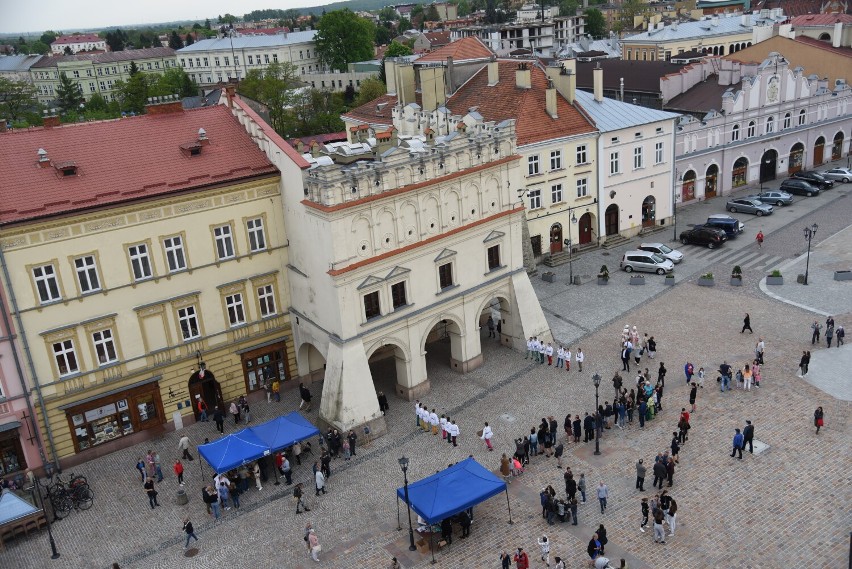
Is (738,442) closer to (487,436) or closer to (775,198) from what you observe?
(487,436)

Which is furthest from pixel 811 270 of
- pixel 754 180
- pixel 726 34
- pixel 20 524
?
pixel 726 34

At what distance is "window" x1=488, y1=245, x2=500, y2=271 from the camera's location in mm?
39406

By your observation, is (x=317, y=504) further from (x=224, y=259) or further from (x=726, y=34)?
(x=726, y=34)

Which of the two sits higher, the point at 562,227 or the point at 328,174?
the point at 328,174

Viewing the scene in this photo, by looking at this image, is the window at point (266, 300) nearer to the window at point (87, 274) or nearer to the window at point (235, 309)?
the window at point (235, 309)

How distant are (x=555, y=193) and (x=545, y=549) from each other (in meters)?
31.9

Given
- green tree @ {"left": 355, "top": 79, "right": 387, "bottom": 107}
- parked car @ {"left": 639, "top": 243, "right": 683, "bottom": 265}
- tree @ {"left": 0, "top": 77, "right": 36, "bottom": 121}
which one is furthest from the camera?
tree @ {"left": 0, "top": 77, "right": 36, "bottom": 121}

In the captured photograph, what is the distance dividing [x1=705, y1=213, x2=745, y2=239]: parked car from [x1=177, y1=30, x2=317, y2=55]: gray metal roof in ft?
405

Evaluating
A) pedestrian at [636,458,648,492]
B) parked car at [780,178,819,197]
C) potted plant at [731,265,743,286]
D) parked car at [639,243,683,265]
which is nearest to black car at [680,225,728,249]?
parked car at [639,243,683,265]

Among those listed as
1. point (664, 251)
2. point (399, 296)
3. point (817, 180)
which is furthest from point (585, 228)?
point (817, 180)

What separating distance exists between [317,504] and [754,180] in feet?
174

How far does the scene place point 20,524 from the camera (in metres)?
29.1

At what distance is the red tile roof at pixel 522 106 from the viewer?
5094 cm

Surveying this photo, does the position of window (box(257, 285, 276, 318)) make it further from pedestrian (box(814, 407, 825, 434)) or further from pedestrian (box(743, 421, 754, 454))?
pedestrian (box(814, 407, 825, 434))
